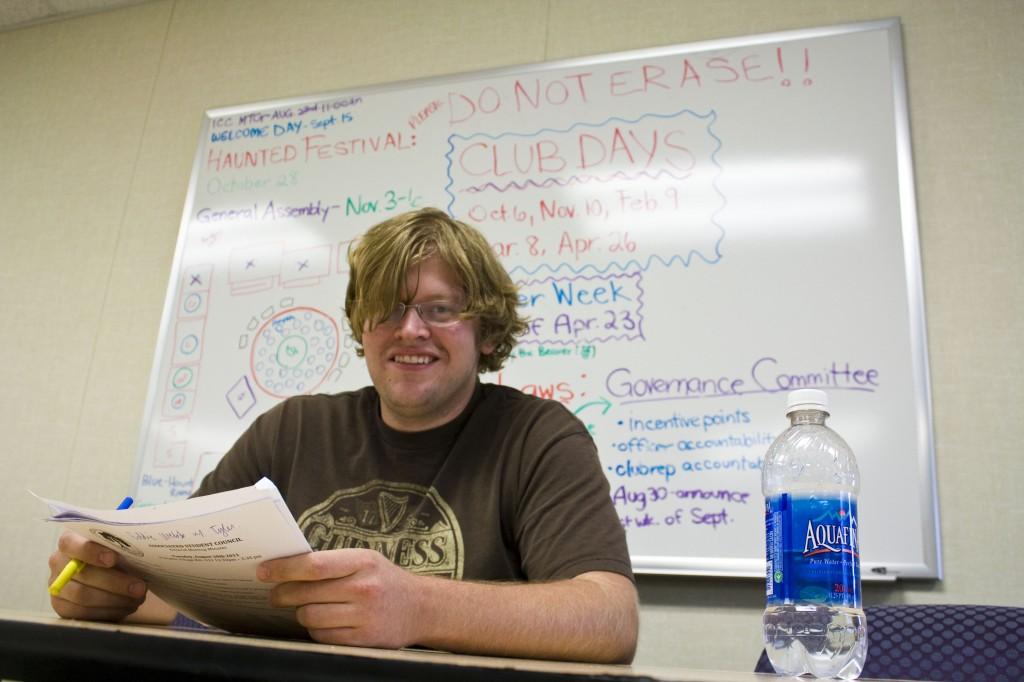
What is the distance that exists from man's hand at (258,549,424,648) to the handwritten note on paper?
2 centimetres

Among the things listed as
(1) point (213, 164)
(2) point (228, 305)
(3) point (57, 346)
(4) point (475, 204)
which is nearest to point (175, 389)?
(2) point (228, 305)

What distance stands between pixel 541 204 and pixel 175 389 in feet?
3.53

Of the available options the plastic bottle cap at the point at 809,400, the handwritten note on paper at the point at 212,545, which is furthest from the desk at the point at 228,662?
the plastic bottle cap at the point at 809,400

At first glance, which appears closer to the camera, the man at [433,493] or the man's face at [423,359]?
the man at [433,493]

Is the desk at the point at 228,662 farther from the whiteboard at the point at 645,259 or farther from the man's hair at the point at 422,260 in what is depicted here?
the whiteboard at the point at 645,259

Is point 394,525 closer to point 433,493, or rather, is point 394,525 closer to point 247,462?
point 433,493

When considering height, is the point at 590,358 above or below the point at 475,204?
below

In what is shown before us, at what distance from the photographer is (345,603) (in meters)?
0.70

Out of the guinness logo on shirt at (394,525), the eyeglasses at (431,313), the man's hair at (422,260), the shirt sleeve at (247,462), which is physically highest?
the man's hair at (422,260)

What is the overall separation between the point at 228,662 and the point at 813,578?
1.46ft

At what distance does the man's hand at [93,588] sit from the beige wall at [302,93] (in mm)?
1105

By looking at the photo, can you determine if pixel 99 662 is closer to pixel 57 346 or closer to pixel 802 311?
pixel 802 311

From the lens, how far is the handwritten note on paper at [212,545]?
0.65 m

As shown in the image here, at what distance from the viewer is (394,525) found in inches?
46.0
